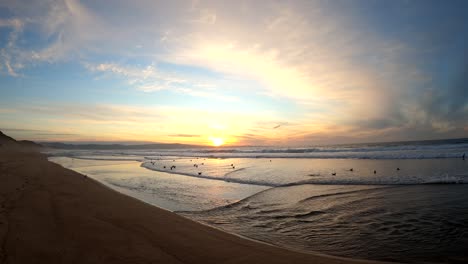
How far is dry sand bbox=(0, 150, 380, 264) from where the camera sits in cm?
423

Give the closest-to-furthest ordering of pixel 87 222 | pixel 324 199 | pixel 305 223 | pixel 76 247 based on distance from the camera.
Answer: pixel 76 247, pixel 87 222, pixel 305 223, pixel 324 199

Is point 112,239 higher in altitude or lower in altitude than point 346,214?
higher

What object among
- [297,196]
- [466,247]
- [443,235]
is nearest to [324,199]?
[297,196]

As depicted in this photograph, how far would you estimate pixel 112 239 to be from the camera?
4.93 m

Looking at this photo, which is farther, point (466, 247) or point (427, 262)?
point (466, 247)

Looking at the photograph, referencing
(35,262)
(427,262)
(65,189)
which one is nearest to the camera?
(35,262)

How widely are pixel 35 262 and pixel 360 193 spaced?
1185 centimetres

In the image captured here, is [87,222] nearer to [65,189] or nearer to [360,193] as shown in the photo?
[65,189]

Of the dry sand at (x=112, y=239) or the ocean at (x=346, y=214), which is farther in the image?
the ocean at (x=346, y=214)

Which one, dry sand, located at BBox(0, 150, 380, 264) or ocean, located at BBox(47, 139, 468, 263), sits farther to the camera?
ocean, located at BBox(47, 139, 468, 263)

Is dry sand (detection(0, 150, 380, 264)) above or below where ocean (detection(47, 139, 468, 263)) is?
above

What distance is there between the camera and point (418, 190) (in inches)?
469

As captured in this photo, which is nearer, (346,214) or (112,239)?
(112,239)

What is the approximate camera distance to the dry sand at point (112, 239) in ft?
13.9
